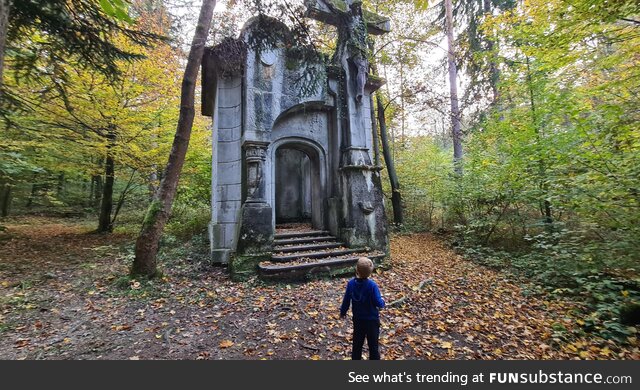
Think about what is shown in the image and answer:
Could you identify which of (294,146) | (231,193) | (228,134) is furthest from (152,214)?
(294,146)

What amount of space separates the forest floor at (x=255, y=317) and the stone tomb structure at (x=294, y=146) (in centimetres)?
83

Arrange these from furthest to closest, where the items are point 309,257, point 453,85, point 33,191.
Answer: point 33,191 < point 453,85 < point 309,257

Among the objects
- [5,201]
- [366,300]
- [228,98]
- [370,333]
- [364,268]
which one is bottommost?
[370,333]

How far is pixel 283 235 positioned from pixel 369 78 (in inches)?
205

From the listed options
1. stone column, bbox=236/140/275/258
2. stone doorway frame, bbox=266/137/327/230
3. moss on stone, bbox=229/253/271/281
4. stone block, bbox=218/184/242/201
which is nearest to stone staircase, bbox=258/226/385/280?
moss on stone, bbox=229/253/271/281

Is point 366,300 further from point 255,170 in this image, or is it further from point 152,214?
point 152,214

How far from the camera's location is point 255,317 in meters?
4.23

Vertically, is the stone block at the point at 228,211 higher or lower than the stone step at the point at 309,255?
higher

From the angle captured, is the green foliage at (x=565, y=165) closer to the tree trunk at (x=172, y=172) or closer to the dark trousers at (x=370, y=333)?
the dark trousers at (x=370, y=333)

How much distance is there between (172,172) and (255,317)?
337 cm

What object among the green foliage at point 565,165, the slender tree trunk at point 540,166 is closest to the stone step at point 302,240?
the green foliage at point 565,165

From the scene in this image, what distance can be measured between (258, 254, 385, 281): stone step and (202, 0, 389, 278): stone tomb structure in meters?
0.03

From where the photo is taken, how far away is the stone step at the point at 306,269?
18.6 feet

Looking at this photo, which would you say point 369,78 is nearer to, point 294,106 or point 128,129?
point 294,106
